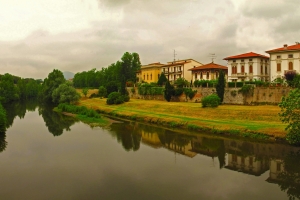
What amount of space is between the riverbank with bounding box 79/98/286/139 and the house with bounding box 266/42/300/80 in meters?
10.7

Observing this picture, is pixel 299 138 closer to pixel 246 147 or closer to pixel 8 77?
pixel 246 147

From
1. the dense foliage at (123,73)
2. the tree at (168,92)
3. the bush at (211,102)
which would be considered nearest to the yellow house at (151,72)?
the dense foliage at (123,73)

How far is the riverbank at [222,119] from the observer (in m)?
25.3

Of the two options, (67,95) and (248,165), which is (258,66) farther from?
(67,95)

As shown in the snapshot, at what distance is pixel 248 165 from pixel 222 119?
530 inches

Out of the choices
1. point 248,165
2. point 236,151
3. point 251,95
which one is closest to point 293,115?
point 236,151

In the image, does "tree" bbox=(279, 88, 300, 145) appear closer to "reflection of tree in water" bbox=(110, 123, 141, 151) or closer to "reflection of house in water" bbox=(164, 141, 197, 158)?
"reflection of house in water" bbox=(164, 141, 197, 158)

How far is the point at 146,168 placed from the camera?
17.3m

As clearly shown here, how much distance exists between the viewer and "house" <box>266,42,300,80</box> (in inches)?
1569

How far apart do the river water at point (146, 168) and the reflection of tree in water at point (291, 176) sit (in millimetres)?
52

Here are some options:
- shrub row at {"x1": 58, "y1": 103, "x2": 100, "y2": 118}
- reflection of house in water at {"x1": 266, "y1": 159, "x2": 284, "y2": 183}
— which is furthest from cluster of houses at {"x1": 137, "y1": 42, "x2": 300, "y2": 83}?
reflection of house in water at {"x1": 266, "y1": 159, "x2": 284, "y2": 183}

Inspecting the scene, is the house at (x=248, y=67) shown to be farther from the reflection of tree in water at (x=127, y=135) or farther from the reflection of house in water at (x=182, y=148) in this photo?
the reflection of house in water at (x=182, y=148)

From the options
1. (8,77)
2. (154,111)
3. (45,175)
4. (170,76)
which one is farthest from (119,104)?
(8,77)

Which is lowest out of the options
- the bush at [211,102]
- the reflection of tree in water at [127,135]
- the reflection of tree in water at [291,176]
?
the reflection of tree in water at [291,176]
